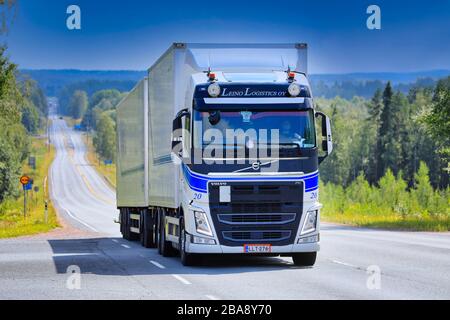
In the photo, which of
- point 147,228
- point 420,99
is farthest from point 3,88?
point 420,99

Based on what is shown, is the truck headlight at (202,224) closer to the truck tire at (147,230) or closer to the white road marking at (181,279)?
the white road marking at (181,279)

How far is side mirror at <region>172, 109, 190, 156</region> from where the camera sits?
19812 millimetres

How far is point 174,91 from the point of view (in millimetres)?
21109

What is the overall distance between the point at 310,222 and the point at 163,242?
5.26m

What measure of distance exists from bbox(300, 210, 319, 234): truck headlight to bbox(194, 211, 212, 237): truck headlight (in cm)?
178

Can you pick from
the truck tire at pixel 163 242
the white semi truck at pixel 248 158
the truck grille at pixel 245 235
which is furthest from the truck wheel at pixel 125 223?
the truck grille at pixel 245 235

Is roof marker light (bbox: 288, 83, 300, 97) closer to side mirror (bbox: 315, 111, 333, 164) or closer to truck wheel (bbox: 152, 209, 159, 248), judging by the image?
side mirror (bbox: 315, 111, 333, 164)

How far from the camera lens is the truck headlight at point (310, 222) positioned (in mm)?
19312

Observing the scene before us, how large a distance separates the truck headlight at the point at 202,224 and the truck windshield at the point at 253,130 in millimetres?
1304

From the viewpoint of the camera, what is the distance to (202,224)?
756 inches

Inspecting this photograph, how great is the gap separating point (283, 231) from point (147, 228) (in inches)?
366

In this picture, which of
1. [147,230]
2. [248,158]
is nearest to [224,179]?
[248,158]

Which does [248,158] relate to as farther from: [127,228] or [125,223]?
[125,223]
